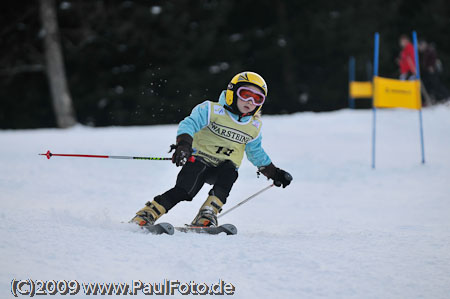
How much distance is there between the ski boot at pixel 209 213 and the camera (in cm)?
466

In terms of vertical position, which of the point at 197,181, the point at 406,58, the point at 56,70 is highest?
the point at 406,58

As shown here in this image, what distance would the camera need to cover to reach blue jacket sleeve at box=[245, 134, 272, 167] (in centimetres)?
508

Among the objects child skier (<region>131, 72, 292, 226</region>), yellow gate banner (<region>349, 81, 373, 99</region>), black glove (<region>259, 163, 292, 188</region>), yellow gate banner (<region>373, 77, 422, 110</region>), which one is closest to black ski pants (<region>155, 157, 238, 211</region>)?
child skier (<region>131, 72, 292, 226</region>)

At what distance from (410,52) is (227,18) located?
1162 centimetres

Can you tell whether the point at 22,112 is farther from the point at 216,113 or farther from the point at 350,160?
the point at 216,113

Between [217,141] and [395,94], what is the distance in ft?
18.4

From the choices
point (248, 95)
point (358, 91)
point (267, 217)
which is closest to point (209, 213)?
point (248, 95)

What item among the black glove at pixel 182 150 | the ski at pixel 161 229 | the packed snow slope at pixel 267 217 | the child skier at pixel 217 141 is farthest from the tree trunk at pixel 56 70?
the ski at pixel 161 229

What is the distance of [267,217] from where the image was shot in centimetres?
630

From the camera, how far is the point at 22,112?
21.9m

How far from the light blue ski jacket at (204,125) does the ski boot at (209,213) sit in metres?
0.59

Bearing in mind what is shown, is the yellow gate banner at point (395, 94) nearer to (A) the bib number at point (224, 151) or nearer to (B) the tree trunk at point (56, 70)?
(A) the bib number at point (224, 151)

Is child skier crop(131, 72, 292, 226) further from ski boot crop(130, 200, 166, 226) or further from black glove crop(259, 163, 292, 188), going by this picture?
black glove crop(259, 163, 292, 188)

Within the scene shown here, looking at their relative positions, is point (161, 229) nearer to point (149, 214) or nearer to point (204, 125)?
point (149, 214)
